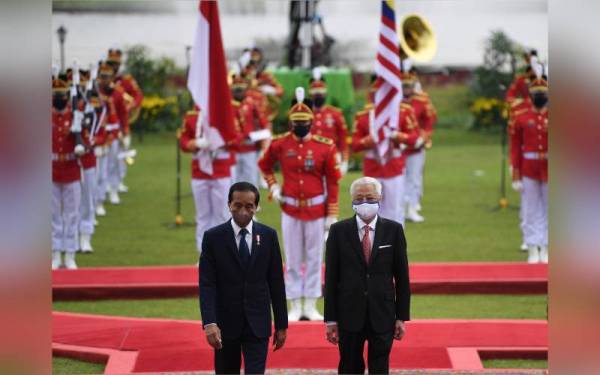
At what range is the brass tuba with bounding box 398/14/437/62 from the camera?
20031mm

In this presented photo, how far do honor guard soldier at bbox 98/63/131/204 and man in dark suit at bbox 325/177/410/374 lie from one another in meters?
10.2

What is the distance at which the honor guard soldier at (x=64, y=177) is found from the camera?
1501cm

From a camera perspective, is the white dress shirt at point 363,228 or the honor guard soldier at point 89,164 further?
the honor guard soldier at point 89,164

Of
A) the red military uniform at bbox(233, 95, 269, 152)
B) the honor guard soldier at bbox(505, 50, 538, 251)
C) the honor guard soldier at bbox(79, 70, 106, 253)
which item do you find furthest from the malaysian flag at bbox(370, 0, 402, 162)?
the honor guard soldier at bbox(79, 70, 106, 253)

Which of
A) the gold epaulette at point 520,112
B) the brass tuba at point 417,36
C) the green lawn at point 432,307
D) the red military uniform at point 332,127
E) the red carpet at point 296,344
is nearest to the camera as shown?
the red carpet at point 296,344

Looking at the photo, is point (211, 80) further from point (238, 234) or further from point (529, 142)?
point (238, 234)

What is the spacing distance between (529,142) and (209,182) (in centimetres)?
341

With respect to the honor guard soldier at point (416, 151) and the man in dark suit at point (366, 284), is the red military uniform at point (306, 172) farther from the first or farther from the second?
the honor guard soldier at point (416, 151)

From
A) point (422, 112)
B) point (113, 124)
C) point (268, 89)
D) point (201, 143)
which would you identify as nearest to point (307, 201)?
point (201, 143)

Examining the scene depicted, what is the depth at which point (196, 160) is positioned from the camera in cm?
1485

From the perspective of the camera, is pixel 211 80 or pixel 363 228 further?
pixel 211 80

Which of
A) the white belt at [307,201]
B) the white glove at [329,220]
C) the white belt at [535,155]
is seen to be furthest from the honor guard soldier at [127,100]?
the white glove at [329,220]

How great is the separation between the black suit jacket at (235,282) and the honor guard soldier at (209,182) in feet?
21.8

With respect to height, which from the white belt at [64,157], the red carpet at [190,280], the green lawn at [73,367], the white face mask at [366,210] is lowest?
the green lawn at [73,367]
